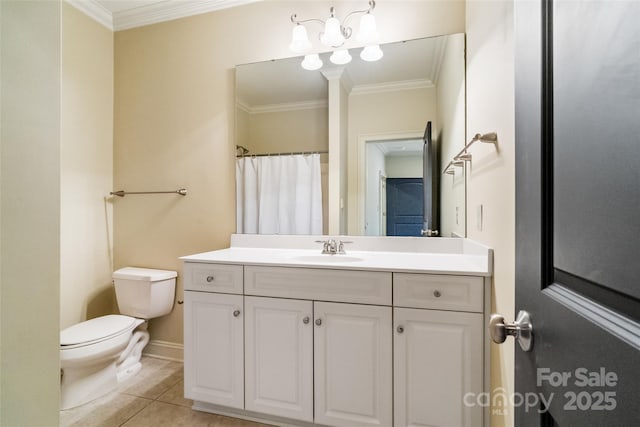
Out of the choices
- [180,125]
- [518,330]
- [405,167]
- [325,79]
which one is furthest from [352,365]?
[180,125]

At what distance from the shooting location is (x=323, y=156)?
2033 mm

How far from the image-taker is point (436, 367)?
1.30 m

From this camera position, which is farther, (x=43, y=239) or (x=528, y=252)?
(x=43, y=239)

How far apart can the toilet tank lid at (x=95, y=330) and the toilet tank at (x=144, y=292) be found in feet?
0.32

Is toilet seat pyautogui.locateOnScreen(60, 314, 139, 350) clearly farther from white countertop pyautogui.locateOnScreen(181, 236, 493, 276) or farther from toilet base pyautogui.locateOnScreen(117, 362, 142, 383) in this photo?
white countertop pyautogui.locateOnScreen(181, 236, 493, 276)

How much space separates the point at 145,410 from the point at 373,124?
214 centimetres

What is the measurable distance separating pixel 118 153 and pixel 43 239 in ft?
6.63

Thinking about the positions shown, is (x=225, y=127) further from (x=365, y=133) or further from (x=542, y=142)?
(x=542, y=142)

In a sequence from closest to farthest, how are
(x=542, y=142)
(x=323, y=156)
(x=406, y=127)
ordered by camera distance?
(x=542, y=142) < (x=406, y=127) < (x=323, y=156)

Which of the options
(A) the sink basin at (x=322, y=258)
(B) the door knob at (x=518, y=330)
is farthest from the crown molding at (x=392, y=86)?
(B) the door knob at (x=518, y=330)

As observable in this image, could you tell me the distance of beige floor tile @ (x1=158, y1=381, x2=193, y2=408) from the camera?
177 centimetres

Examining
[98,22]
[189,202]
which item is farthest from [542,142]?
[98,22]

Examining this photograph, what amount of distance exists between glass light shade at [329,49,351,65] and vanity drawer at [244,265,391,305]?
132 cm

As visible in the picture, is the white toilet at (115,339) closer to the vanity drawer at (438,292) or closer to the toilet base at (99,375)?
the toilet base at (99,375)
